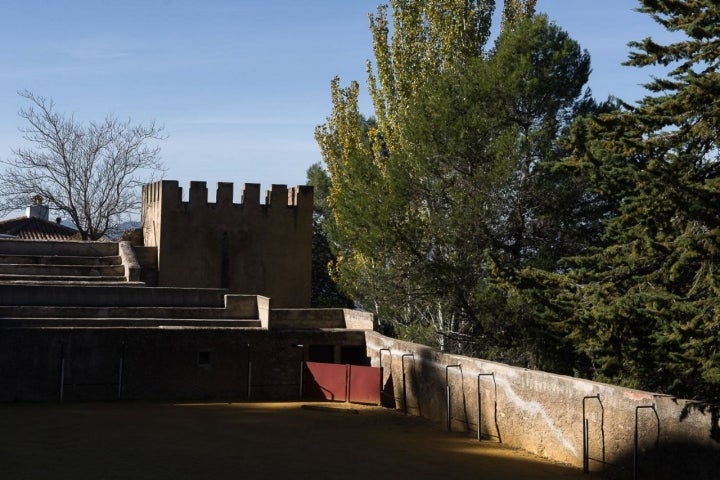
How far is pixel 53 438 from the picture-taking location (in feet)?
60.1

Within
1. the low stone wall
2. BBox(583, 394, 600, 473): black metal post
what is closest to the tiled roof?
the low stone wall

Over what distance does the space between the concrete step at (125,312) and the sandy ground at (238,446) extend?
10.0ft

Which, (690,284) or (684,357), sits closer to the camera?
(684,357)

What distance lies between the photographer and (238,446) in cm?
1797

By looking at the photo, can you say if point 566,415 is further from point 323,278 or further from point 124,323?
point 323,278

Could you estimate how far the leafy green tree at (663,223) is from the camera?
16344 mm

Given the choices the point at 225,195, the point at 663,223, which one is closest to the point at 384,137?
the point at 225,195

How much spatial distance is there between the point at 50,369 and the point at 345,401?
7213 mm

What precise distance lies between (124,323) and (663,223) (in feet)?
46.8

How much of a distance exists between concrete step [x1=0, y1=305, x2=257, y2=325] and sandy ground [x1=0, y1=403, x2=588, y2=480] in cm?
305

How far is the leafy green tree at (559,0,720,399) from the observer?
1634 cm

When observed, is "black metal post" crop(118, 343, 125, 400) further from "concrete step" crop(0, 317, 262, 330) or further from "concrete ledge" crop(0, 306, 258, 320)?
"concrete ledge" crop(0, 306, 258, 320)

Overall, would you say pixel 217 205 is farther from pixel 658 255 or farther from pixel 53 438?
pixel 658 255

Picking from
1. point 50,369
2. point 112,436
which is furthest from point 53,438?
point 50,369
